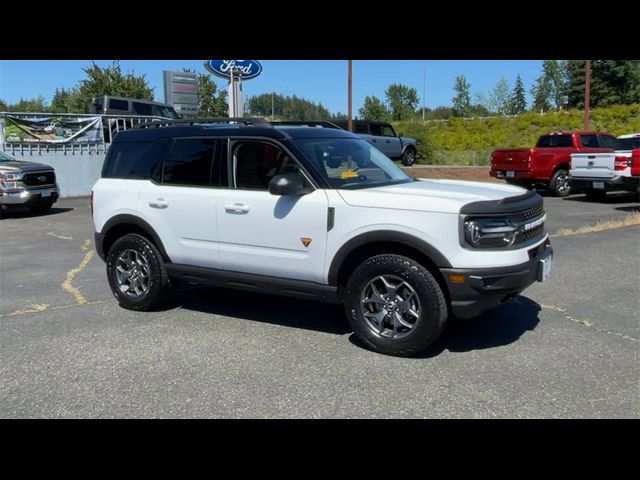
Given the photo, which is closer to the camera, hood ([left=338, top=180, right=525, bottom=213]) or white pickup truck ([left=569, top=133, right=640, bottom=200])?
hood ([left=338, top=180, right=525, bottom=213])

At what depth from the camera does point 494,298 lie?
172 inches

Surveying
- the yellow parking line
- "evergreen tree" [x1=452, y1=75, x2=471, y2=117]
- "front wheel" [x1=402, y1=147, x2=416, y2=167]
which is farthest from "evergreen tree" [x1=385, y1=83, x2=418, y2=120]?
the yellow parking line

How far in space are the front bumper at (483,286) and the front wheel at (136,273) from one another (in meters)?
2.95

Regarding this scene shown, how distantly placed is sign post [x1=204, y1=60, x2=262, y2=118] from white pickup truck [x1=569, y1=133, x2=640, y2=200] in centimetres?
1007

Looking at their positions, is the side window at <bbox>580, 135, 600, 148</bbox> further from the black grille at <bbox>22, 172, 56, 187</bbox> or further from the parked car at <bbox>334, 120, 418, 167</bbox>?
the black grille at <bbox>22, 172, 56, 187</bbox>

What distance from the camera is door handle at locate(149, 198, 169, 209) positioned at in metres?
5.71

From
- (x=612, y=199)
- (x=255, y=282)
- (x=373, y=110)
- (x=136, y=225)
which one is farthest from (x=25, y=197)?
(x=373, y=110)

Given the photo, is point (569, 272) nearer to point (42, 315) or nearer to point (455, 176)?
point (42, 315)

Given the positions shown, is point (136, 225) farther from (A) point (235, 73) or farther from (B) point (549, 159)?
(B) point (549, 159)

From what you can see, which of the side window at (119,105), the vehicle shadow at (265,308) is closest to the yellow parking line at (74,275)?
the vehicle shadow at (265,308)

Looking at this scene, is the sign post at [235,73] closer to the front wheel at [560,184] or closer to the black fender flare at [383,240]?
the front wheel at [560,184]

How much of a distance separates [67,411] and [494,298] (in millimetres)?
3083

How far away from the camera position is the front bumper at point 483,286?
4.29 metres
